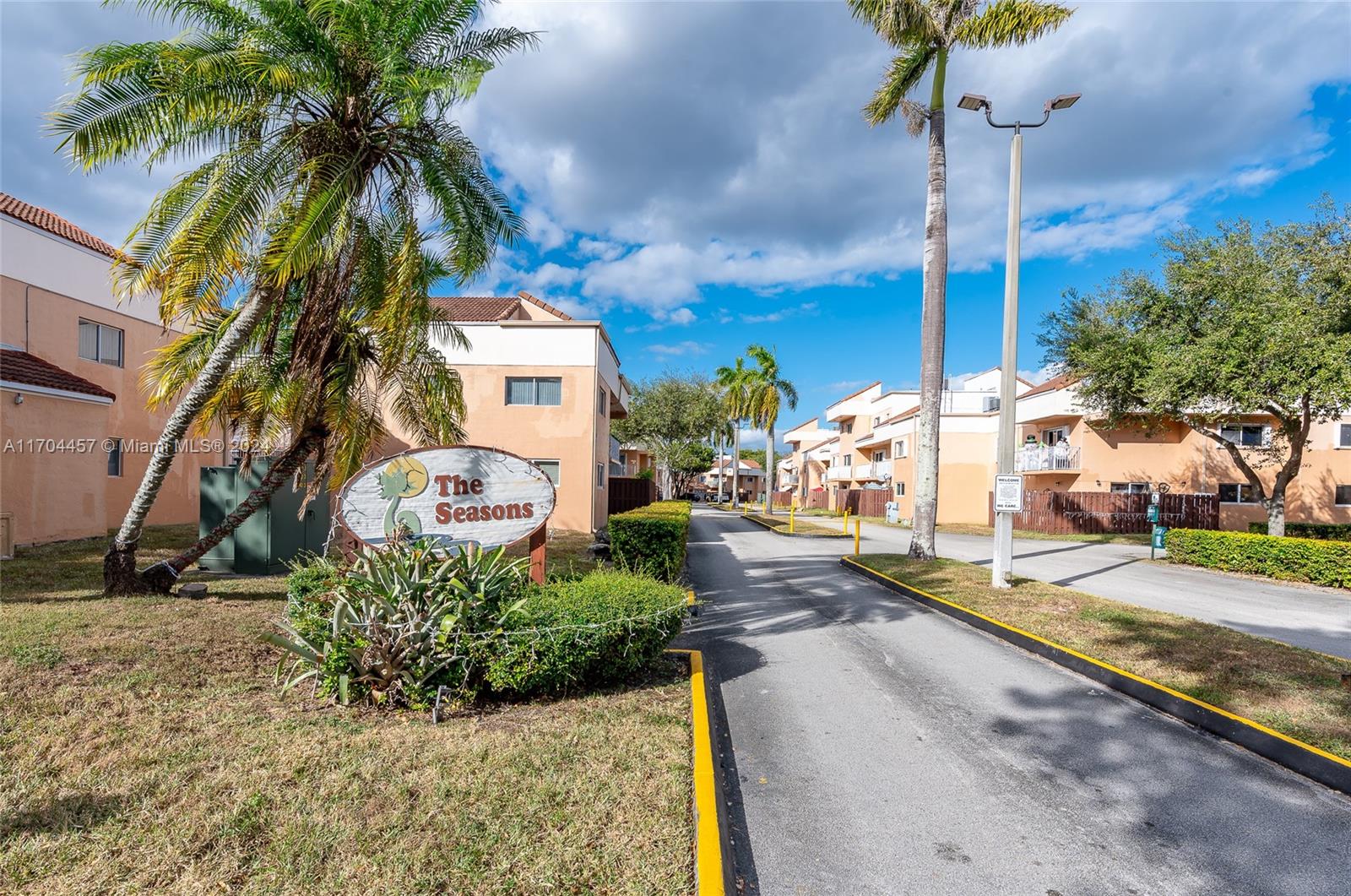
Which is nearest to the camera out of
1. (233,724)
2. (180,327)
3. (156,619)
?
(233,724)

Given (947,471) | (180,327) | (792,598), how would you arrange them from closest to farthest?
1. (792,598)
2. (180,327)
3. (947,471)

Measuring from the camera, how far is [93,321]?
18141 mm

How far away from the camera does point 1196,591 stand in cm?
1266

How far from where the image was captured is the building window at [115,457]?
18.2 m

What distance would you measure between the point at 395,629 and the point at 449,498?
1720 millimetres

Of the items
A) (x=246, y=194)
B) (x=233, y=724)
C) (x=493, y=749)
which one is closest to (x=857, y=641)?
(x=493, y=749)

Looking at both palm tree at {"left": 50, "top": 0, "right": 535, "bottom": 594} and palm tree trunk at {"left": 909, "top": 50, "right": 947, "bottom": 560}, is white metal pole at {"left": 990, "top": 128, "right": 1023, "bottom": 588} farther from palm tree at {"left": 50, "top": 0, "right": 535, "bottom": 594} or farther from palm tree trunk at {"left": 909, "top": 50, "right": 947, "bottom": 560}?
palm tree at {"left": 50, "top": 0, "right": 535, "bottom": 594}

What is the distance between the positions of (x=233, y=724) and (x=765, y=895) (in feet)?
12.8

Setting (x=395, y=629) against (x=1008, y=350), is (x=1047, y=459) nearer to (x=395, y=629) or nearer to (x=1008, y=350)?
(x=1008, y=350)

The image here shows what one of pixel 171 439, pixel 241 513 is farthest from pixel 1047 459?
pixel 171 439

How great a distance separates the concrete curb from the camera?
4457 mm

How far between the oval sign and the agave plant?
27.9 inches

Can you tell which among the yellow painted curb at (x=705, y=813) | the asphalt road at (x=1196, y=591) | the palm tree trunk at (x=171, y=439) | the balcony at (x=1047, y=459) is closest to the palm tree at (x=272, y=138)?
the palm tree trunk at (x=171, y=439)

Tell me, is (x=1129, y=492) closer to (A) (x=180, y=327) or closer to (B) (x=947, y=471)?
(B) (x=947, y=471)
